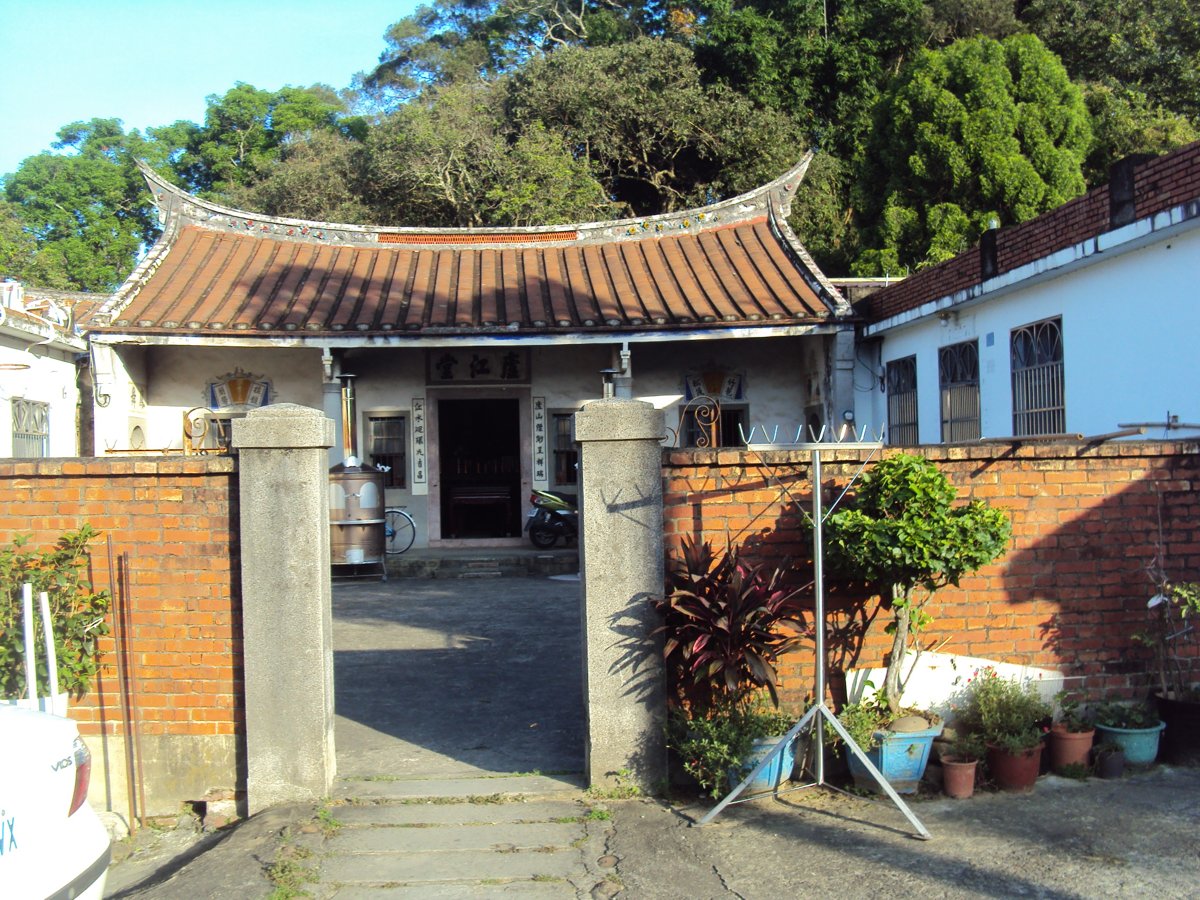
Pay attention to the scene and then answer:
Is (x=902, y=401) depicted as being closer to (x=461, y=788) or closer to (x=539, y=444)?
(x=539, y=444)

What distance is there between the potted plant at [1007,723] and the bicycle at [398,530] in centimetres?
1075

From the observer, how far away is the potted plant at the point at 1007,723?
537 centimetres

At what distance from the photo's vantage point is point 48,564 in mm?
5695

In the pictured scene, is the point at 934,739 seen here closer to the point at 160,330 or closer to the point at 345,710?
the point at 345,710

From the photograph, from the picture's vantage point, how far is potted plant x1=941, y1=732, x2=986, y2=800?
5.36 metres

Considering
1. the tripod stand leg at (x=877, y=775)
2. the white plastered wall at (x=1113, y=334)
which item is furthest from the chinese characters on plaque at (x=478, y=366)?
the tripod stand leg at (x=877, y=775)

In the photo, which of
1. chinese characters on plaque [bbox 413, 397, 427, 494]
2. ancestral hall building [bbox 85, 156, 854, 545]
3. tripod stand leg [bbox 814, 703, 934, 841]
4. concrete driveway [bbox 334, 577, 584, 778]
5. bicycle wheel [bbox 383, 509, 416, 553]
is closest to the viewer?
tripod stand leg [bbox 814, 703, 934, 841]

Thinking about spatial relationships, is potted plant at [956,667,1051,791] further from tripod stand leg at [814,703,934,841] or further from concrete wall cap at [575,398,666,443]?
concrete wall cap at [575,398,666,443]

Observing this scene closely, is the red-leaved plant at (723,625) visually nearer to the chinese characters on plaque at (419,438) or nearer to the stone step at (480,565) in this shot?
the stone step at (480,565)

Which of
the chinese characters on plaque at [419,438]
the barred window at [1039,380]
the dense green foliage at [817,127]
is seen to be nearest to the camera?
the barred window at [1039,380]

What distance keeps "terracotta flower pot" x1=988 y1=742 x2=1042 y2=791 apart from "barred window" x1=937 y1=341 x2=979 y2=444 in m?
6.29

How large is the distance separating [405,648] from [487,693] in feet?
5.88

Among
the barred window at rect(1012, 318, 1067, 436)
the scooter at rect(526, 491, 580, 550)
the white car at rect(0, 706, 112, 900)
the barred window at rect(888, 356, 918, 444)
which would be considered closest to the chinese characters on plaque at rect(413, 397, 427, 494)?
the scooter at rect(526, 491, 580, 550)

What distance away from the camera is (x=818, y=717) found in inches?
213
